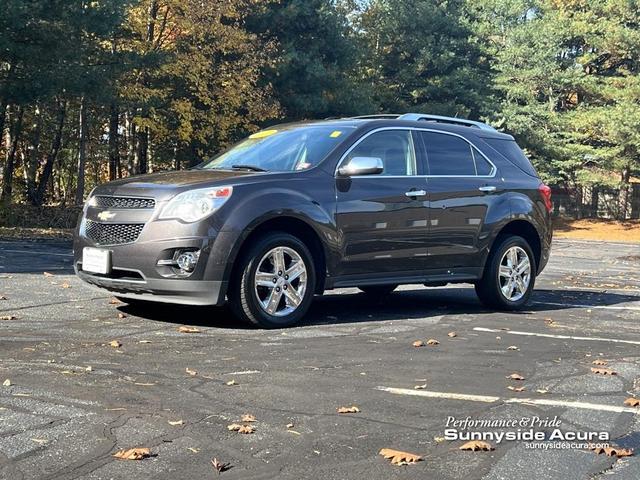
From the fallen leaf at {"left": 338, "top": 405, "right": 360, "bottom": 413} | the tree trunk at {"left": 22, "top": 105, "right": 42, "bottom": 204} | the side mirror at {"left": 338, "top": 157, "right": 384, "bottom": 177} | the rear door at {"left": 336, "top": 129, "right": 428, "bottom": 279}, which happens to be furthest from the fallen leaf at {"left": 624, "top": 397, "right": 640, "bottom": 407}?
the tree trunk at {"left": 22, "top": 105, "right": 42, "bottom": 204}

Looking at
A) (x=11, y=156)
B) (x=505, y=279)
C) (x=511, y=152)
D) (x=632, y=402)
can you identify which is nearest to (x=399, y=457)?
(x=632, y=402)

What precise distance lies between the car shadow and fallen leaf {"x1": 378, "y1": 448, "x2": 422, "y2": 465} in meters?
3.23

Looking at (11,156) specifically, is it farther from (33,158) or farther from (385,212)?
(385,212)

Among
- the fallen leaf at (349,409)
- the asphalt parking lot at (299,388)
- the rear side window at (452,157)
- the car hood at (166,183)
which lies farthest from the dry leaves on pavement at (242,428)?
the rear side window at (452,157)

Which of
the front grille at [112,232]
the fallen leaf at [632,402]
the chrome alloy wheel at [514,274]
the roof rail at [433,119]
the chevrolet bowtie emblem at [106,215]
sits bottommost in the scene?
the fallen leaf at [632,402]

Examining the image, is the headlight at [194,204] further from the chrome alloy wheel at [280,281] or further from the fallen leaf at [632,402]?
the fallen leaf at [632,402]

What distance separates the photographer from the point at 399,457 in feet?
11.8

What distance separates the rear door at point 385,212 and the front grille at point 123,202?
5.34 feet

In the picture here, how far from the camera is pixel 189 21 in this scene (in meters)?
26.3

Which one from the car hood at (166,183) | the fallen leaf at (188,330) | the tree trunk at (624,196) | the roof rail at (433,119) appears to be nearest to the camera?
the fallen leaf at (188,330)

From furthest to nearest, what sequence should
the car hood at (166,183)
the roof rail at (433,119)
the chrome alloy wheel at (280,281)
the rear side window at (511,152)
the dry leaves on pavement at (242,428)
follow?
the rear side window at (511,152)
the roof rail at (433,119)
the chrome alloy wheel at (280,281)
the car hood at (166,183)
the dry leaves on pavement at (242,428)

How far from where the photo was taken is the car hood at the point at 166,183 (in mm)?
6590

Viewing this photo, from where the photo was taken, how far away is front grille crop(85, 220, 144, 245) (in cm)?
663

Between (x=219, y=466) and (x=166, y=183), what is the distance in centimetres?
374
